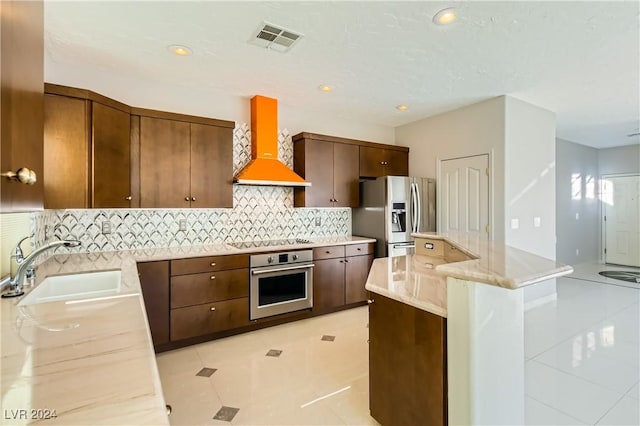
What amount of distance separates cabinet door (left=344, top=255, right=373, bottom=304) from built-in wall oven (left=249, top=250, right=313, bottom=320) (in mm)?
555

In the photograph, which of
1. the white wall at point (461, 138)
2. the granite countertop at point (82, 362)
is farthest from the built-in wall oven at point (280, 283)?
the white wall at point (461, 138)

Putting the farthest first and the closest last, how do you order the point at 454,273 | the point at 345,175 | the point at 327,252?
the point at 345,175
the point at 327,252
the point at 454,273

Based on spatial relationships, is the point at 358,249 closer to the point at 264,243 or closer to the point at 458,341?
the point at 264,243

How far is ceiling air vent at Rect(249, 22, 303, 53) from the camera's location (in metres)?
2.33

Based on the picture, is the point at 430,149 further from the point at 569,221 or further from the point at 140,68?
the point at 569,221

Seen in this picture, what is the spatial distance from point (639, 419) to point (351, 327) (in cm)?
228

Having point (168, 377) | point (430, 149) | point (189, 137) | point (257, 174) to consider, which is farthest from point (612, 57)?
point (168, 377)

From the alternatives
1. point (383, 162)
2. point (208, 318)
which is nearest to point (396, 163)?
point (383, 162)

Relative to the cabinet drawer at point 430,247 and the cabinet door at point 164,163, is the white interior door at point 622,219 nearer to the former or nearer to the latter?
the cabinet drawer at point 430,247

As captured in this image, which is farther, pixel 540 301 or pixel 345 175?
pixel 345 175

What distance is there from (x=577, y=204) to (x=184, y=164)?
7.87 metres

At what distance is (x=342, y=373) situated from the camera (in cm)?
254

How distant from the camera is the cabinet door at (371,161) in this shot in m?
4.47

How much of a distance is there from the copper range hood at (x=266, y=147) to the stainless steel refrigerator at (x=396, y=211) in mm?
1020
